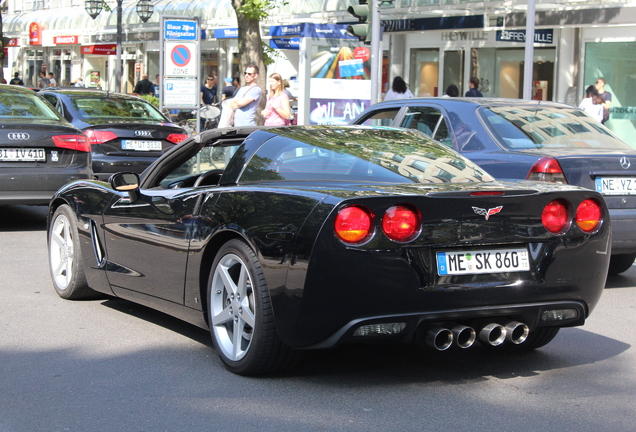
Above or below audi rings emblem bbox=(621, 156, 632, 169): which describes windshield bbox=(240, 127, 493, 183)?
above

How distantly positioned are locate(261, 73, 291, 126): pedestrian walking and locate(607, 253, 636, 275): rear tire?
7.07 meters

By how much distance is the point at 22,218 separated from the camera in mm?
12688

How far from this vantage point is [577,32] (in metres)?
23.1

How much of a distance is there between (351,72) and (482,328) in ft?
48.0

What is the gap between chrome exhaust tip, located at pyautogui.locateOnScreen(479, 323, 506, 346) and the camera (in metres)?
4.73

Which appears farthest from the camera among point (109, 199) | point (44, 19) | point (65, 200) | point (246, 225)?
point (44, 19)

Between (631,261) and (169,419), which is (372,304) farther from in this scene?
(631,261)

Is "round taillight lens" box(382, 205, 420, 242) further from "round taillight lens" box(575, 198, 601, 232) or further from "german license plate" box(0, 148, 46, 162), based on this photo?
"german license plate" box(0, 148, 46, 162)

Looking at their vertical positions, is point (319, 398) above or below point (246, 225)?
below

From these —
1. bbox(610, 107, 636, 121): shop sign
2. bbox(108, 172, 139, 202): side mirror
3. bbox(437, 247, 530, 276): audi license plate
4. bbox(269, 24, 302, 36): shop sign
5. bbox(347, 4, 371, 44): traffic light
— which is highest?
bbox(269, 24, 302, 36): shop sign

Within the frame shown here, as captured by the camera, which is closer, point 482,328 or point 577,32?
point 482,328

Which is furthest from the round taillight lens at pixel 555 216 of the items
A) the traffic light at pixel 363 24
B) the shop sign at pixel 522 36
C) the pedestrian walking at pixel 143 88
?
the pedestrian walking at pixel 143 88

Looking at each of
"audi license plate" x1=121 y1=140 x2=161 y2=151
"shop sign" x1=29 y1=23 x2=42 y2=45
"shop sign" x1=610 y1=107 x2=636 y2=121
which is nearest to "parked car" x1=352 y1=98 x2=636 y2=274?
"audi license plate" x1=121 y1=140 x2=161 y2=151

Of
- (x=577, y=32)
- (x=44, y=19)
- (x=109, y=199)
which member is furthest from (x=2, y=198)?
(x=44, y=19)
